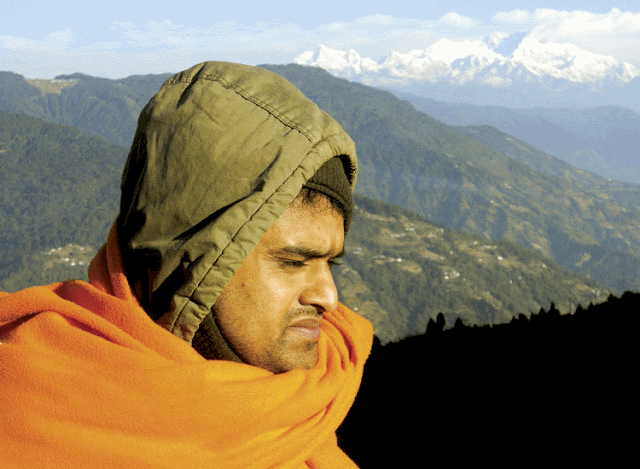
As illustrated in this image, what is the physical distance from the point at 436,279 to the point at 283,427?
179074 millimetres

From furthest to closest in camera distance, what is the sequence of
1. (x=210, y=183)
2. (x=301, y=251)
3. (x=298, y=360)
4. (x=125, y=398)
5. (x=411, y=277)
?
(x=411, y=277), (x=298, y=360), (x=301, y=251), (x=210, y=183), (x=125, y=398)

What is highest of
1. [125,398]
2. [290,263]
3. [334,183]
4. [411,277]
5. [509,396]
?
[334,183]

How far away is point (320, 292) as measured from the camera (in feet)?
8.57

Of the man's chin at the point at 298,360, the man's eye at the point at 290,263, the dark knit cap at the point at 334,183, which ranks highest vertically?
the dark knit cap at the point at 334,183

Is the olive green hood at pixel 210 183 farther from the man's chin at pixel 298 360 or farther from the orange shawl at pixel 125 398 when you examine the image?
the man's chin at pixel 298 360

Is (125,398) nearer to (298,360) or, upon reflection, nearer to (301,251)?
(298,360)

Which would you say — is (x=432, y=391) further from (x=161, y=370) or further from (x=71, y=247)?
(x=71, y=247)

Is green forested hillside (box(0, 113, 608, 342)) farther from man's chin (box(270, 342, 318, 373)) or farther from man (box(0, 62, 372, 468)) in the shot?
man (box(0, 62, 372, 468))

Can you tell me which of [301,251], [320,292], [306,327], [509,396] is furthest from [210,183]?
[509,396]

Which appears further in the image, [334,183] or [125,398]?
[334,183]

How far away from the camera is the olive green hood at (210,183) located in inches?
86.9

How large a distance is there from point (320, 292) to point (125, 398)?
1034 mm

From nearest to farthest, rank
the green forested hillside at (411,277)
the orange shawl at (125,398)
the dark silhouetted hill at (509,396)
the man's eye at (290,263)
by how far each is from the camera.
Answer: the orange shawl at (125,398), the dark silhouetted hill at (509,396), the man's eye at (290,263), the green forested hillside at (411,277)


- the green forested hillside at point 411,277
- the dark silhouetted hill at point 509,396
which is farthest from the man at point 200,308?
the green forested hillside at point 411,277
